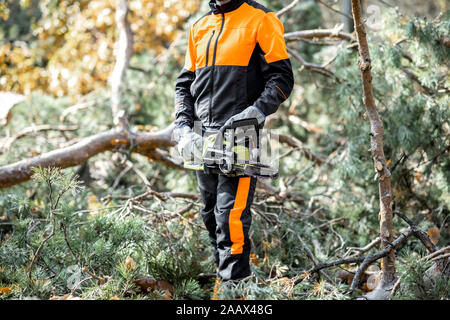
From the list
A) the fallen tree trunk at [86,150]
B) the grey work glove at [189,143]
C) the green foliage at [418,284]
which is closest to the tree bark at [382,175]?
the green foliage at [418,284]

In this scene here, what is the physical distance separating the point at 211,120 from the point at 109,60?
14.8 ft

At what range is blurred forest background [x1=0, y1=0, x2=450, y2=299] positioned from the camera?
2.15 m

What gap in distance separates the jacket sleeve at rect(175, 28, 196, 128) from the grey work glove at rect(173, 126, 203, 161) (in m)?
0.07

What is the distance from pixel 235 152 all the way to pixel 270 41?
0.60m

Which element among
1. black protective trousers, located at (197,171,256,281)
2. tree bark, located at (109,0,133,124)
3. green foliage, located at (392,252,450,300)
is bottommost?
green foliage, located at (392,252,450,300)

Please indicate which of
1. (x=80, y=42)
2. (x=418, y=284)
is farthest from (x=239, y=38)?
(x=80, y=42)

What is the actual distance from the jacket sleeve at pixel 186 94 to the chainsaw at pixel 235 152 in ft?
0.87

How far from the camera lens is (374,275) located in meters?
2.48

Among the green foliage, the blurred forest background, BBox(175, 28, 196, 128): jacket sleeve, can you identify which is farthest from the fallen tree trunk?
the green foliage

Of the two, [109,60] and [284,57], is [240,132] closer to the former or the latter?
[284,57]

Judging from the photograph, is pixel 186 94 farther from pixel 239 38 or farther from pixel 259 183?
pixel 259 183

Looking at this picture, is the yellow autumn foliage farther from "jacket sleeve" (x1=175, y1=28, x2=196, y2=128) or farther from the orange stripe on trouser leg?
the orange stripe on trouser leg

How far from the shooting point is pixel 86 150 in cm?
339
